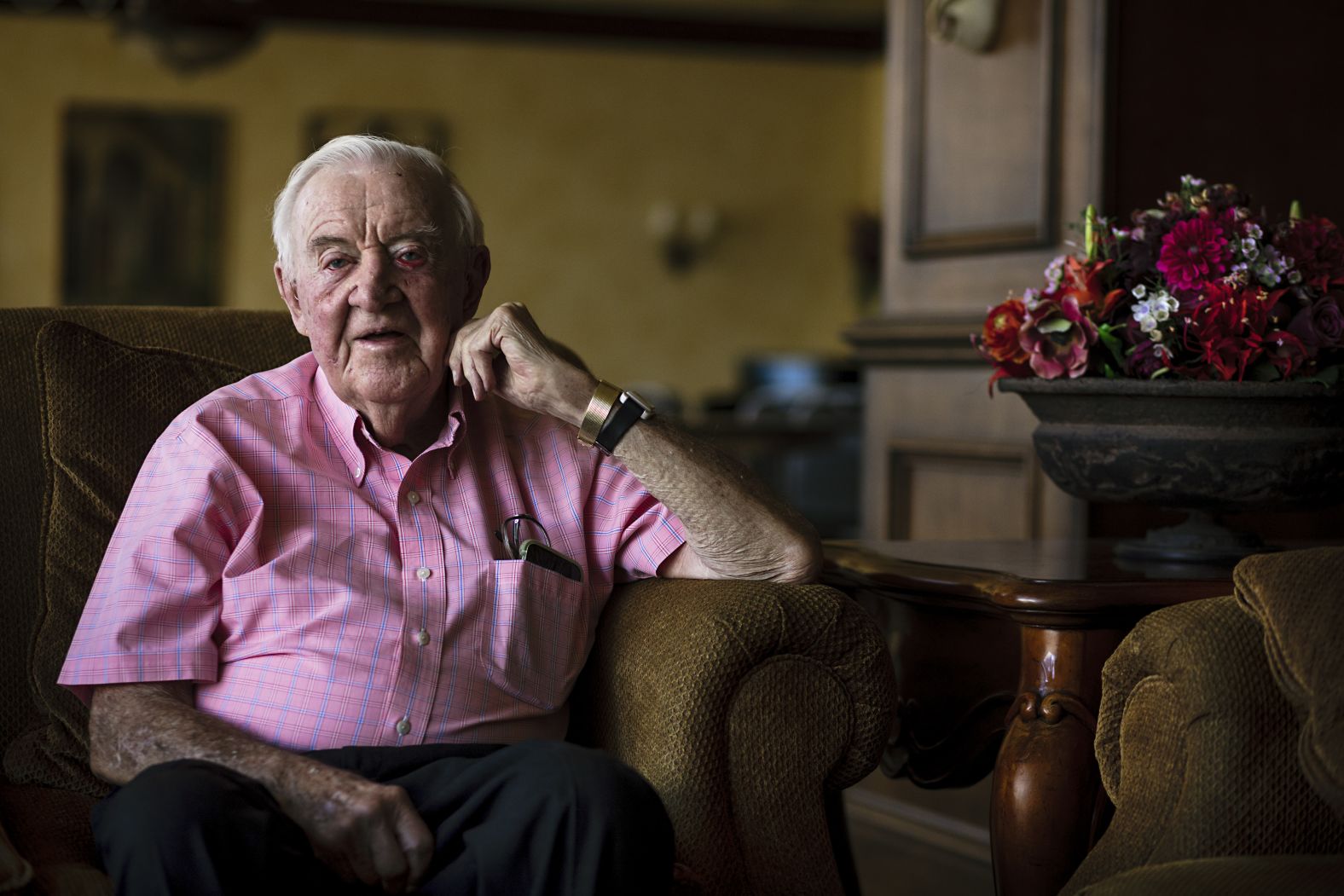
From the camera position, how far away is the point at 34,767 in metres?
1.61

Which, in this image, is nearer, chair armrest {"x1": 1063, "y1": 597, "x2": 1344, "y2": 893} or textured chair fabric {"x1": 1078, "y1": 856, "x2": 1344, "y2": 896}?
textured chair fabric {"x1": 1078, "y1": 856, "x2": 1344, "y2": 896}

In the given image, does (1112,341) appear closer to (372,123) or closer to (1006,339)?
(1006,339)

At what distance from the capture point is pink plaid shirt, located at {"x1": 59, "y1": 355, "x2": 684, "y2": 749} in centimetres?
151

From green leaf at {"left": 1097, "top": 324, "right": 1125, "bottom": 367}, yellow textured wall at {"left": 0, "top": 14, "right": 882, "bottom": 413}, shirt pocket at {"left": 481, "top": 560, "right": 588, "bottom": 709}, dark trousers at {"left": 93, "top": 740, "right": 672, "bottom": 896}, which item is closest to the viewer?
dark trousers at {"left": 93, "top": 740, "right": 672, "bottom": 896}

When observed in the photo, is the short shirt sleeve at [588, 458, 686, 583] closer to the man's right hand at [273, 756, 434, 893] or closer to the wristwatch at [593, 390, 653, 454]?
the wristwatch at [593, 390, 653, 454]

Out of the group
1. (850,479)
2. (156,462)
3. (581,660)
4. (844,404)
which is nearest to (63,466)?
(156,462)

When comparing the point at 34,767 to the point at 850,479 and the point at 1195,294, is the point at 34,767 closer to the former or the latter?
the point at 1195,294

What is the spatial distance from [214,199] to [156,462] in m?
6.85

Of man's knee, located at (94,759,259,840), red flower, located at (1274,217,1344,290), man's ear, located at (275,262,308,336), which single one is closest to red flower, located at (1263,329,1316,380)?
red flower, located at (1274,217,1344,290)

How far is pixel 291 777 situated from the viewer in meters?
1.36

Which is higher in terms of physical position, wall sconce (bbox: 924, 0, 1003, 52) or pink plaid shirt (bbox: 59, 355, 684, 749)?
wall sconce (bbox: 924, 0, 1003, 52)

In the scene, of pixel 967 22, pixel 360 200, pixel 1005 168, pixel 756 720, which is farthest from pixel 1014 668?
pixel 967 22

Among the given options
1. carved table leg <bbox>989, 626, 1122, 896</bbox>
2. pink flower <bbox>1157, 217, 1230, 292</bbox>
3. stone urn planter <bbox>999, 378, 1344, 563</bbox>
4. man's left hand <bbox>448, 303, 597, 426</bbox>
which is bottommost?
carved table leg <bbox>989, 626, 1122, 896</bbox>

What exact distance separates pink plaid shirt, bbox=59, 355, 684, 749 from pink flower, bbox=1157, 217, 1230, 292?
0.68 meters
